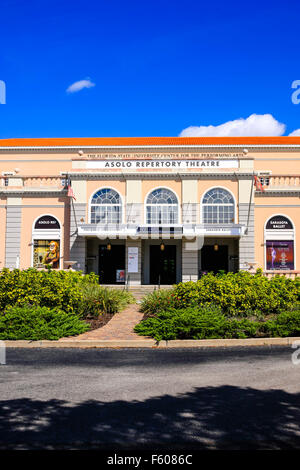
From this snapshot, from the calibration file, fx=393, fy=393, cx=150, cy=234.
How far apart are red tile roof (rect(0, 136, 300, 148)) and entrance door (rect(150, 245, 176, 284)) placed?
1321 centimetres

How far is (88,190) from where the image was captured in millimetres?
23859

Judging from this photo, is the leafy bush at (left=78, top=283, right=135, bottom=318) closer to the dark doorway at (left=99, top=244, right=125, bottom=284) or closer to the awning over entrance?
the awning over entrance

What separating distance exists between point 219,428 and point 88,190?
2039cm

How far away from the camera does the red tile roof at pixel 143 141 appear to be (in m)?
35.7

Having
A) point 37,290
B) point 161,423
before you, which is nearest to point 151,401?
point 161,423

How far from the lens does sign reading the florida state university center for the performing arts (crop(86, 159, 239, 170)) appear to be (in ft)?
77.9

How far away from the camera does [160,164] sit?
24.0 m

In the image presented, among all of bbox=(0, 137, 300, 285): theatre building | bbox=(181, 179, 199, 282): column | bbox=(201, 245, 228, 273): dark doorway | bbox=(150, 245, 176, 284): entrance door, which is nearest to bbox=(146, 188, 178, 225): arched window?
bbox=(0, 137, 300, 285): theatre building

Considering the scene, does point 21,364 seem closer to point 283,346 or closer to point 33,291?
point 33,291

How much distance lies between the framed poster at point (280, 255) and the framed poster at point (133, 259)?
777 centimetres

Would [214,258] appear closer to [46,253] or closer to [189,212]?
[189,212]

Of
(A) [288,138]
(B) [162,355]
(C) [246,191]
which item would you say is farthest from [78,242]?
(A) [288,138]

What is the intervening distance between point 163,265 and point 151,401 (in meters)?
19.4

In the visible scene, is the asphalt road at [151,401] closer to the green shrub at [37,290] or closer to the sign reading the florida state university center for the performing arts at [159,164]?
the green shrub at [37,290]
